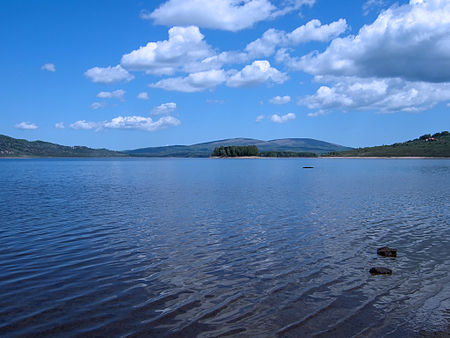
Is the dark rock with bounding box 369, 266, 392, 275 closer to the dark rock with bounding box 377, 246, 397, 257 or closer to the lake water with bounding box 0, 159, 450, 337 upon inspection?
the lake water with bounding box 0, 159, 450, 337

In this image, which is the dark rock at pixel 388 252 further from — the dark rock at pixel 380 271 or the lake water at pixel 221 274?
the dark rock at pixel 380 271

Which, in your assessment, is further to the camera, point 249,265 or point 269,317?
point 249,265

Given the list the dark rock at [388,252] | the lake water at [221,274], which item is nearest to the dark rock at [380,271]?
the lake water at [221,274]

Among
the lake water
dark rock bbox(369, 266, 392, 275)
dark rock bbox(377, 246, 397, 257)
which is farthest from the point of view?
dark rock bbox(377, 246, 397, 257)

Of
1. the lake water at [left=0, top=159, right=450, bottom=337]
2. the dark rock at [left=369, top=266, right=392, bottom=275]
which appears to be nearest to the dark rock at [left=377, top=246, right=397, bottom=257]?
the lake water at [left=0, top=159, right=450, bottom=337]

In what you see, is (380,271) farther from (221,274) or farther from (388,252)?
(221,274)

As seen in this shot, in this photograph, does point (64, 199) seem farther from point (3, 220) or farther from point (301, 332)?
point (301, 332)

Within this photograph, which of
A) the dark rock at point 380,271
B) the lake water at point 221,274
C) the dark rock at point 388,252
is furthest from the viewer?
the dark rock at point 388,252

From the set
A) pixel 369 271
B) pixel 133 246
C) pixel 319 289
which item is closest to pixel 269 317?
pixel 319 289

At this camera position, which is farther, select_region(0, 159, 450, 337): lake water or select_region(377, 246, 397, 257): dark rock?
select_region(377, 246, 397, 257): dark rock

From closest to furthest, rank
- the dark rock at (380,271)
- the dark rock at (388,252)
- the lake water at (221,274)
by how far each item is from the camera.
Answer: the lake water at (221,274) < the dark rock at (380,271) < the dark rock at (388,252)

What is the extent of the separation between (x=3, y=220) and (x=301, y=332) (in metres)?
26.1

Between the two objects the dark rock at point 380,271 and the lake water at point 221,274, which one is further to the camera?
the dark rock at point 380,271

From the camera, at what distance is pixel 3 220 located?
93.6ft
